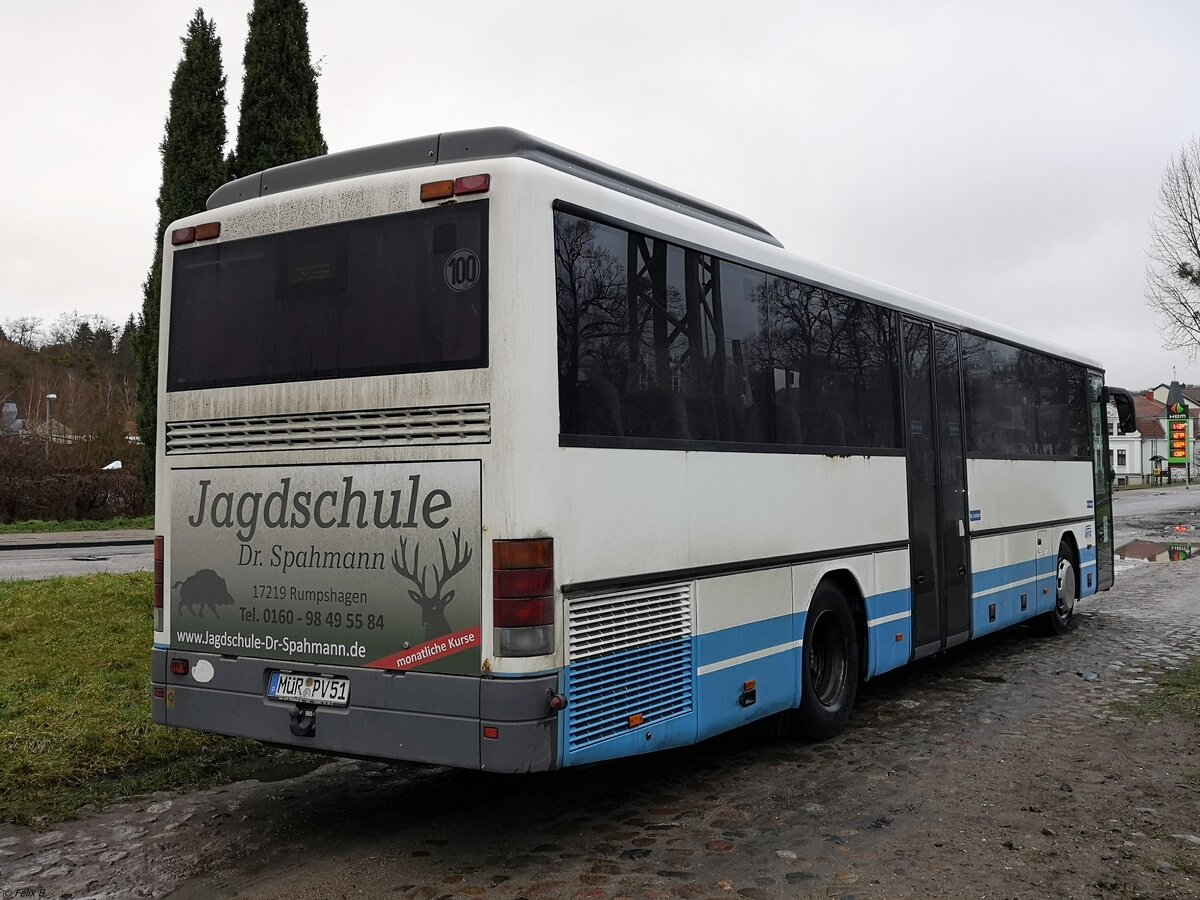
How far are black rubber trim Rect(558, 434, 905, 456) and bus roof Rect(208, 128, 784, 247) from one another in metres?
1.39

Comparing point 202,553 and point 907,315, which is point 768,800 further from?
Answer: point 907,315

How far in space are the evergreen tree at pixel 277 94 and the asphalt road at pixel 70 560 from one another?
6119mm

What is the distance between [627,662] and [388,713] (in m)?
1.18

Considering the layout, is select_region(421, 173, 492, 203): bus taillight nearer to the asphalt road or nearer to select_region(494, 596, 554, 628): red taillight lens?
select_region(494, 596, 554, 628): red taillight lens

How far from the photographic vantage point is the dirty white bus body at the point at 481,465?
5.05m

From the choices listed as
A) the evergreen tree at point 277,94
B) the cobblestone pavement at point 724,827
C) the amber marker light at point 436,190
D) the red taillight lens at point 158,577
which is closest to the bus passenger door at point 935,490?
the cobblestone pavement at point 724,827

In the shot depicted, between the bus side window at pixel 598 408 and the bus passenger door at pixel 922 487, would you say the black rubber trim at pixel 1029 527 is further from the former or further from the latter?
the bus side window at pixel 598 408

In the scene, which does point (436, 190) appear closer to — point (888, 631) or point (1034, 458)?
point (888, 631)

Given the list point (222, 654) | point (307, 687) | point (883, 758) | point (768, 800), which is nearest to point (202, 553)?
point (222, 654)

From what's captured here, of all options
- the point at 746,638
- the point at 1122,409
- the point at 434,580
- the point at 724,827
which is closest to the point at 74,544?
the point at 1122,409

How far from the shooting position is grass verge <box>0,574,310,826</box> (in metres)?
6.36

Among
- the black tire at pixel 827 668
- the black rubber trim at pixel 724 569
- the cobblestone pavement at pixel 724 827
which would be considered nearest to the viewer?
the cobblestone pavement at pixel 724 827

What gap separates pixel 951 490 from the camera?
9477mm

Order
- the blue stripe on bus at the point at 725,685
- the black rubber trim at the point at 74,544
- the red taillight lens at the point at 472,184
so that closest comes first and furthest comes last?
the red taillight lens at the point at 472,184 → the blue stripe on bus at the point at 725,685 → the black rubber trim at the point at 74,544
